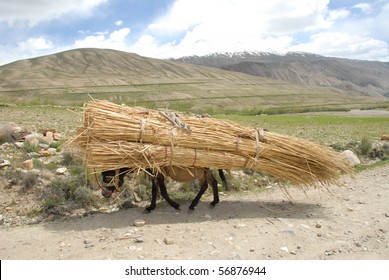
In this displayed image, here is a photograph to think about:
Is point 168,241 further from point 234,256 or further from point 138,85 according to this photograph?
point 138,85

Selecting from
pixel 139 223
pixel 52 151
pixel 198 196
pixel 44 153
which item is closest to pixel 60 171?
pixel 44 153

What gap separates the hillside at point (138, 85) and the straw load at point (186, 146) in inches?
1680

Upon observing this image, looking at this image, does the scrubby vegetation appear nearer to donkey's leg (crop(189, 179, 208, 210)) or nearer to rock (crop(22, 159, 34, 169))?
rock (crop(22, 159, 34, 169))

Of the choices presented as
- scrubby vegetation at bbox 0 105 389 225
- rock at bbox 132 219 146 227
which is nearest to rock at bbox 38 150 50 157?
scrubby vegetation at bbox 0 105 389 225

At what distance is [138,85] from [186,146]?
9276 cm

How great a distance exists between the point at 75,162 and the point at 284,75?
19124 cm

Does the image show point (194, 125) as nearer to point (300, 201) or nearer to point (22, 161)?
point (300, 201)

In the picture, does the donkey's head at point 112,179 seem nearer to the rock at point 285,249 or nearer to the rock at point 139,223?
the rock at point 139,223

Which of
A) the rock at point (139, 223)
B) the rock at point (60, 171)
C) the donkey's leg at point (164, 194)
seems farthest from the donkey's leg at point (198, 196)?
the rock at point (60, 171)

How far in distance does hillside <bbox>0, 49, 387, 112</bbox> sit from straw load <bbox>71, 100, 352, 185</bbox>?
42.7 metres

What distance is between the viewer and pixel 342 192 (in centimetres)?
735

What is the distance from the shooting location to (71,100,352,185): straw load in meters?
5.51

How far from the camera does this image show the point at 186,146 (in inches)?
227
